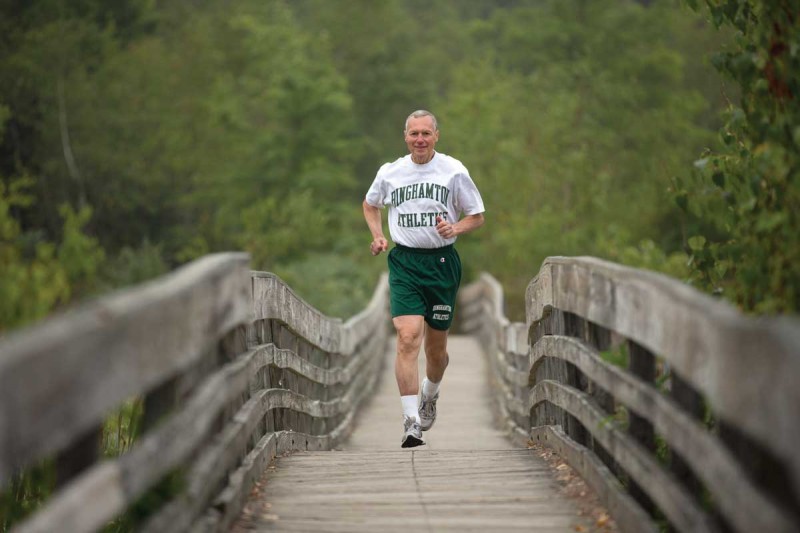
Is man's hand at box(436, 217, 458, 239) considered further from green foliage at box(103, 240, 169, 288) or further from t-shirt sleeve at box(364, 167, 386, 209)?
green foliage at box(103, 240, 169, 288)

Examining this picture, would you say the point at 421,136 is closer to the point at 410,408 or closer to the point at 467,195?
the point at 467,195

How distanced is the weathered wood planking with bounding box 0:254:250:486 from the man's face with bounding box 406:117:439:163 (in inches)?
146

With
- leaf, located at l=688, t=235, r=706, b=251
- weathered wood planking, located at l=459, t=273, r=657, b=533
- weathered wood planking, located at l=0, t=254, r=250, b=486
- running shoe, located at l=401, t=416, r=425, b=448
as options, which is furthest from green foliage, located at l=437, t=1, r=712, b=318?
weathered wood planking, located at l=0, t=254, r=250, b=486

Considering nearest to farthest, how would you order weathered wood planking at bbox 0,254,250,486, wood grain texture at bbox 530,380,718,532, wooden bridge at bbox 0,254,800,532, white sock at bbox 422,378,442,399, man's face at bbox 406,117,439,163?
weathered wood planking at bbox 0,254,250,486 → wooden bridge at bbox 0,254,800,532 → wood grain texture at bbox 530,380,718,532 → man's face at bbox 406,117,439,163 → white sock at bbox 422,378,442,399

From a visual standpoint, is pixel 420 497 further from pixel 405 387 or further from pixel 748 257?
pixel 405 387

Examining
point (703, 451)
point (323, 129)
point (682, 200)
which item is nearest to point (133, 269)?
point (323, 129)

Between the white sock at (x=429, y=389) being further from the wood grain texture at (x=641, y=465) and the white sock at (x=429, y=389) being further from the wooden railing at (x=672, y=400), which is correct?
the wood grain texture at (x=641, y=465)

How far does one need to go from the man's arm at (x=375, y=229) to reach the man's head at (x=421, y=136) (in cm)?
51

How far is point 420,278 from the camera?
7926 millimetres

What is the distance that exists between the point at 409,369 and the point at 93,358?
5134 millimetres

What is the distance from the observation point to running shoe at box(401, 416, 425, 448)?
789 cm

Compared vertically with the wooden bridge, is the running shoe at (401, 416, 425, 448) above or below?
below

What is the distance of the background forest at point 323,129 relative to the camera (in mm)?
29109

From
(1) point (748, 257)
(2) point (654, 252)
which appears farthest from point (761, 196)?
(2) point (654, 252)
